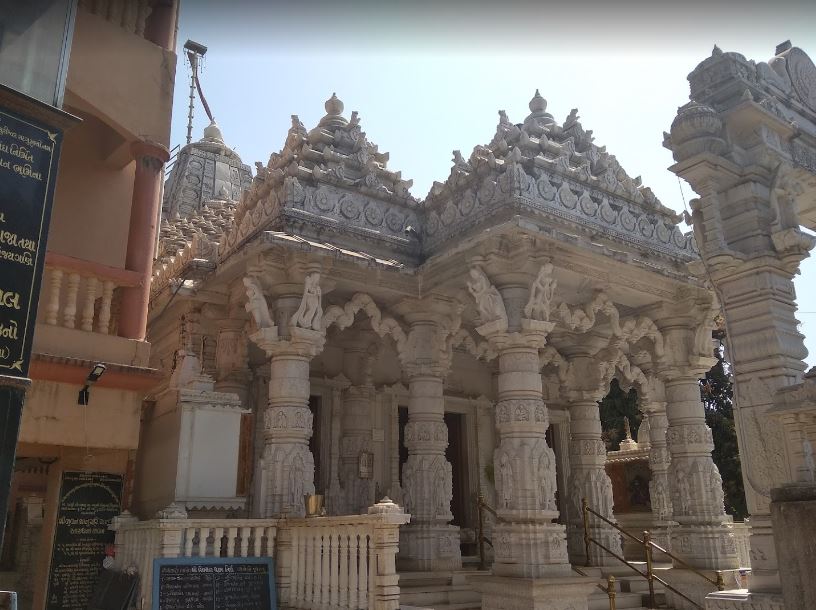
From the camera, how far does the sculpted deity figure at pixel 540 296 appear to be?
9633 millimetres

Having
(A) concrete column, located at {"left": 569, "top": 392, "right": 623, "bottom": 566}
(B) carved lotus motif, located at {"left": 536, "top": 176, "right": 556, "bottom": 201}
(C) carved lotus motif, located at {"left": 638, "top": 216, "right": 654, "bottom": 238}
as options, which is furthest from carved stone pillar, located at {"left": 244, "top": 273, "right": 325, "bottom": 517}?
(A) concrete column, located at {"left": 569, "top": 392, "right": 623, "bottom": 566}

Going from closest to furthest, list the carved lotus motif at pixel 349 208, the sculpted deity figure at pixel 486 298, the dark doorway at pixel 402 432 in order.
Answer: the sculpted deity figure at pixel 486 298, the carved lotus motif at pixel 349 208, the dark doorway at pixel 402 432

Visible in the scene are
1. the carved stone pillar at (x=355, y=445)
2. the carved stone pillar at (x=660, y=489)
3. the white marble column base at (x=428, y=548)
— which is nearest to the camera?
the white marble column base at (x=428, y=548)

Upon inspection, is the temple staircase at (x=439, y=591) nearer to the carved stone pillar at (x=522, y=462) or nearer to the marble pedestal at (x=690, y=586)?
the carved stone pillar at (x=522, y=462)

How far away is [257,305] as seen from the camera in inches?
379

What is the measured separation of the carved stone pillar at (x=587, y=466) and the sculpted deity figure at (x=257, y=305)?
6619 mm

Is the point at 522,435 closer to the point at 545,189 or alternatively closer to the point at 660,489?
the point at 545,189

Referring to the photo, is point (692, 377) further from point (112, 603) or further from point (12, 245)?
point (12, 245)

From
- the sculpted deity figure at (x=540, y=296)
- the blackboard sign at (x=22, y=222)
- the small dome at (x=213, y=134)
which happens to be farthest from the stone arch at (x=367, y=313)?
the small dome at (x=213, y=134)

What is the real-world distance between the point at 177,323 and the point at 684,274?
8.36 meters

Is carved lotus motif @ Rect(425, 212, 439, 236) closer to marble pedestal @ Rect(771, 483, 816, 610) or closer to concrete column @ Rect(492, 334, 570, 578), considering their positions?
concrete column @ Rect(492, 334, 570, 578)

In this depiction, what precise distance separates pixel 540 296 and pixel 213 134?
14.0 meters

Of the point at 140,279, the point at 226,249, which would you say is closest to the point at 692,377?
the point at 226,249

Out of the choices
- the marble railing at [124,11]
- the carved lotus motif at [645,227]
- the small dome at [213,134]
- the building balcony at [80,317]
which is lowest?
the building balcony at [80,317]
